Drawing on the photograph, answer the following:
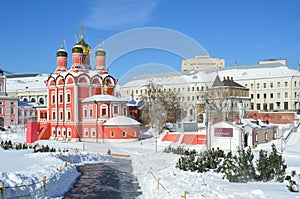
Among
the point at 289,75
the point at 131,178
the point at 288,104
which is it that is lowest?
the point at 131,178

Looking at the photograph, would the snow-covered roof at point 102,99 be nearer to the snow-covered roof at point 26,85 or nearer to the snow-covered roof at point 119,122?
the snow-covered roof at point 119,122

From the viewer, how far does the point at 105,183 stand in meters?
14.1

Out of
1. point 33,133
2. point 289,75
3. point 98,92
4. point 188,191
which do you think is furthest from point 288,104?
point 188,191

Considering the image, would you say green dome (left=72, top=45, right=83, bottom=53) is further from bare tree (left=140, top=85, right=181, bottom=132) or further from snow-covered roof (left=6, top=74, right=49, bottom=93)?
snow-covered roof (left=6, top=74, right=49, bottom=93)

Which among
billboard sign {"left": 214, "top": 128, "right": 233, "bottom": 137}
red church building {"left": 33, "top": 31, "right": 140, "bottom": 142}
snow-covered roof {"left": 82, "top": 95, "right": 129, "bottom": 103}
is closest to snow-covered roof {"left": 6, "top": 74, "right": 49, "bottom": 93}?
red church building {"left": 33, "top": 31, "right": 140, "bottom": 142}

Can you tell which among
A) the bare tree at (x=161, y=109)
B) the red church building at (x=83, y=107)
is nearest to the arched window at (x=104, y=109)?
the red church building at (x=83, y=107)

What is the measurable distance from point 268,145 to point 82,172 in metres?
13.4

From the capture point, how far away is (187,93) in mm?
14555

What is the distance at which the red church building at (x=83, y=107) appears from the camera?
32.6m

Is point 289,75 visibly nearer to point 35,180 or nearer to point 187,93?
point 187,93

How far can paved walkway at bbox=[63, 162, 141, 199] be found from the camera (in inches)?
472

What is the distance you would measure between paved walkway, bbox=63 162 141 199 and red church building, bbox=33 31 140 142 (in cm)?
1356

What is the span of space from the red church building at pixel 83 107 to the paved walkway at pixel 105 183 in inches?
534

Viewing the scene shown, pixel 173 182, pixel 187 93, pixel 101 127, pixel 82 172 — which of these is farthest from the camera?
pixel 101 127
